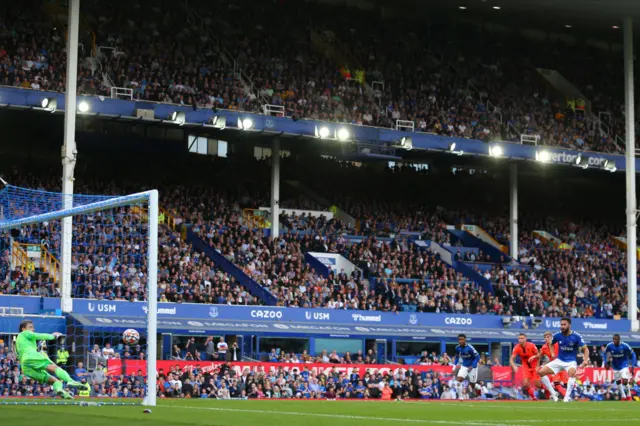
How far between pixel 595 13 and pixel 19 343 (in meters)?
38.8

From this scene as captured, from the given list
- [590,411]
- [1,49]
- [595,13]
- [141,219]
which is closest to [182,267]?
[141,219]

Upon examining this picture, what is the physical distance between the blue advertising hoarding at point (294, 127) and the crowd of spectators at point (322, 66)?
734 millimetres

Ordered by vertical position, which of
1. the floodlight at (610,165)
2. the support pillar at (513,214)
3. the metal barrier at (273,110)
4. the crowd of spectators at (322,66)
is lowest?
the support pillar at (513,214)

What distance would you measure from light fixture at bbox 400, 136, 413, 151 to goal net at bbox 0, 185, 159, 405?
12051mm

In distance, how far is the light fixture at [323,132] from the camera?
149ft

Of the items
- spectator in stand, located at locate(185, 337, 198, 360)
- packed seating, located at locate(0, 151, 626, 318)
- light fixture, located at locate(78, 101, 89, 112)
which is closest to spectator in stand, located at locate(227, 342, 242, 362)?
spectator in stand, located at locate(185, 337, 198, 360)

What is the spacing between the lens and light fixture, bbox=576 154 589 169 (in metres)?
51.2

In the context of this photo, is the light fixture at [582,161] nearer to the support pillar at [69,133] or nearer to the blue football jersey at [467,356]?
the blue football jersey at [467,356]

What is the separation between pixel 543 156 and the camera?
50250 millimetres

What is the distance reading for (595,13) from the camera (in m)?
53.4

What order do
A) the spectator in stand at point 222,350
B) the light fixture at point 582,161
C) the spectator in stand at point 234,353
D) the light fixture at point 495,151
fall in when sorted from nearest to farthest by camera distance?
the spectator in stand at point 222,350
the spectator in stand at point 234,353
the light fixture at point 495,151
the light fixture at point 582,161

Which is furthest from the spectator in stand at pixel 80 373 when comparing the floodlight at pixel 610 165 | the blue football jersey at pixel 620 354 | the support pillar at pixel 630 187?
the floodlight at pixel 610 165

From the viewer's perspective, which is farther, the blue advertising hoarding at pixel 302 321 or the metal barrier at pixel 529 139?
the metal barrier at pixel 529 139

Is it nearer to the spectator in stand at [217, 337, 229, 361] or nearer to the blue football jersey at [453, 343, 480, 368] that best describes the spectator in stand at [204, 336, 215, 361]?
the spectator in stand at [217, 337, 229, 361]
